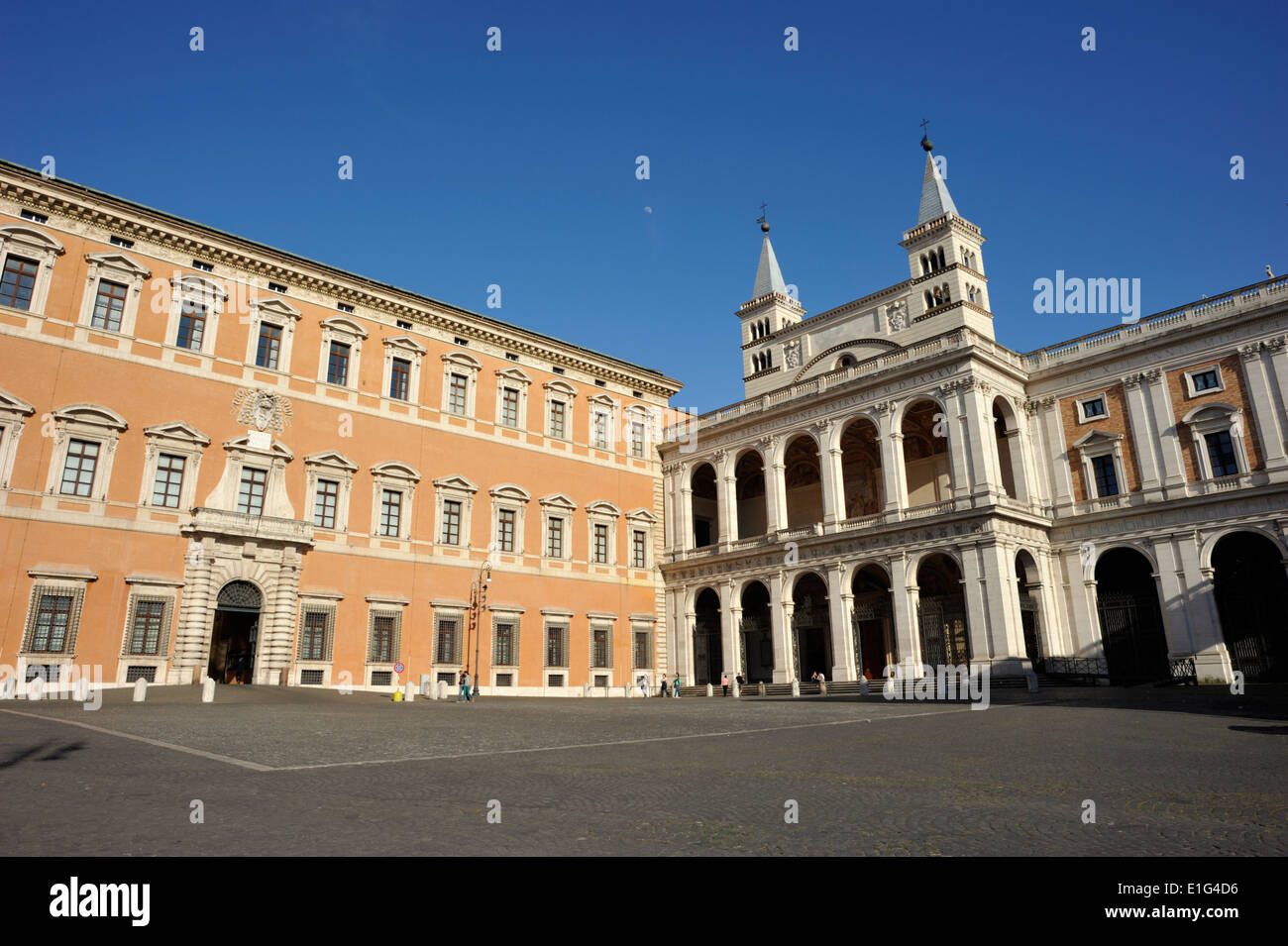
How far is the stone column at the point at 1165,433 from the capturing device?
93.6 feet

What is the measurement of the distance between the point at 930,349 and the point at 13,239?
31092 millimetres

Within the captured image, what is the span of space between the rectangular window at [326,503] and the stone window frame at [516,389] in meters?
7.49

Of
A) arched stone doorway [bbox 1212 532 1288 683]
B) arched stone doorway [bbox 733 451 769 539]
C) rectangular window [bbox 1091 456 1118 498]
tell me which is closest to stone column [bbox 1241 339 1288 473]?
arched stone doorway [bbox 1212 532 1288 683]

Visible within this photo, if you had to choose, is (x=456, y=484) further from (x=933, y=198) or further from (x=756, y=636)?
(x=933, y=198)

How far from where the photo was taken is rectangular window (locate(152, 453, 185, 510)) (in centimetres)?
2495

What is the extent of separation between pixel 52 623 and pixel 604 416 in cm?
2233

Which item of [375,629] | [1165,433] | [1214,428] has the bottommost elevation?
[375,629]

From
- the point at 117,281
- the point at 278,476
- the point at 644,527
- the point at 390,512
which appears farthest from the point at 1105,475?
the point at 117,281

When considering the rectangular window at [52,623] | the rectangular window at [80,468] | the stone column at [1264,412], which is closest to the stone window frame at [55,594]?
the rectangular window at [52,623]

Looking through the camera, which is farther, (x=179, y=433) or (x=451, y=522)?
(x=451, y=522)

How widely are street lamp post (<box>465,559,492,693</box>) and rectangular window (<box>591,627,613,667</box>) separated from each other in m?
5.67

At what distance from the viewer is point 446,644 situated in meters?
30.2

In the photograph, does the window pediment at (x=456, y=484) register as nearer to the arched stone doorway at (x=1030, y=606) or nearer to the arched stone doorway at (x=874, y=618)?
the arched stone doorway at (x=874, y=618)
